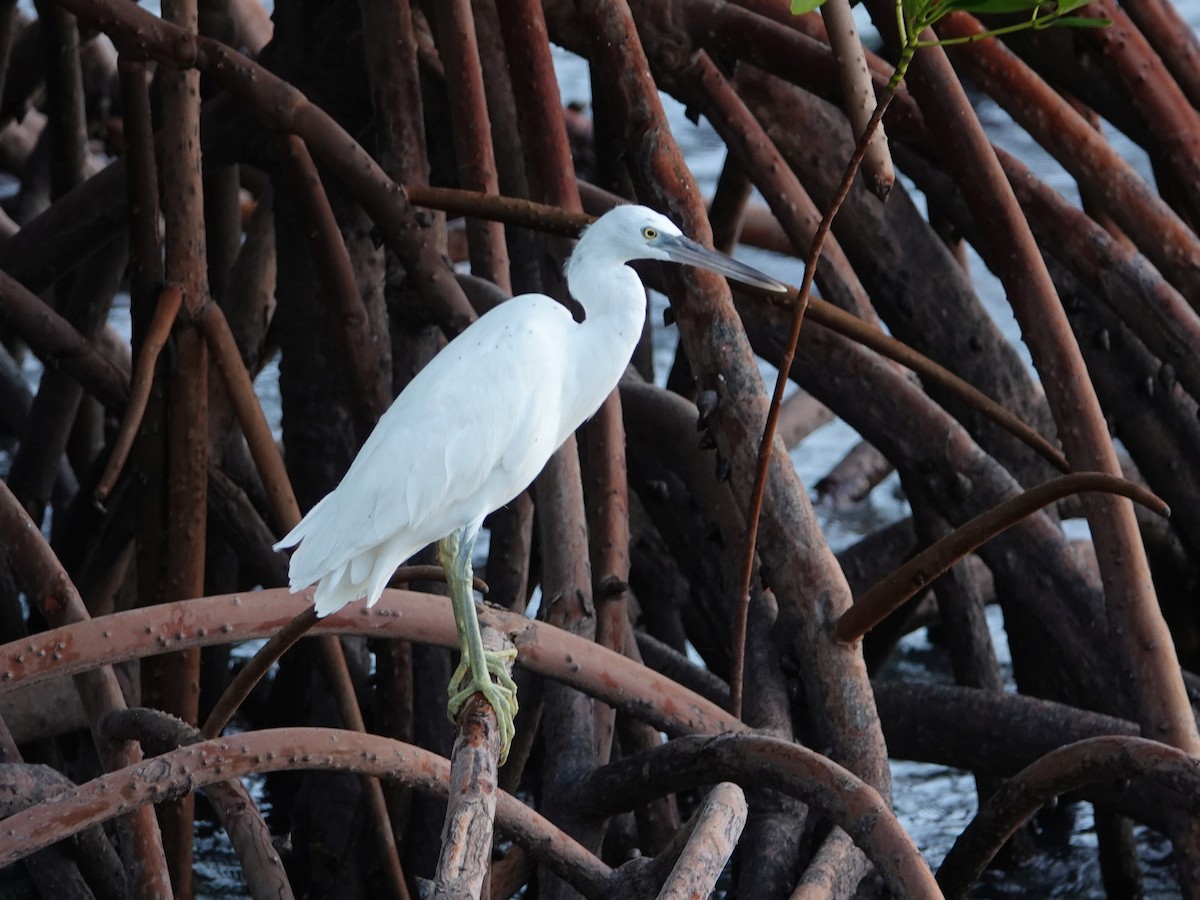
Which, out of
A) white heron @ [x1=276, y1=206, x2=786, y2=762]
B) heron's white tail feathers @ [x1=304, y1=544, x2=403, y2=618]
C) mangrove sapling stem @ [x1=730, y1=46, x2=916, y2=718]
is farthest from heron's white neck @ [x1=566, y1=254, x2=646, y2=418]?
heron's white tail feathers @ [x1=304, y1=544, x2=403, y2=618]

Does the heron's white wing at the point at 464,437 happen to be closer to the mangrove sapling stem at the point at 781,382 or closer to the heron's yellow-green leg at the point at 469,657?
the heron's yellow-green leg at the point at 469,657

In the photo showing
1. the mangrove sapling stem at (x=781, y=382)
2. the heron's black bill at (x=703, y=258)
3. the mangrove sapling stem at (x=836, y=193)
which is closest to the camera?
the mangrove sapling stem at (x=836, y=193)

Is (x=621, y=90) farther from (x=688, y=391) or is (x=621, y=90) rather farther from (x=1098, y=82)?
(x=688, y=391)

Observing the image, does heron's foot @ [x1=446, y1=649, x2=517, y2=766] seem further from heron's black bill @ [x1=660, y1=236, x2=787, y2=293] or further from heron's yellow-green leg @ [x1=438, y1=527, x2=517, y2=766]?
heron's black bill @ [x1=660, y1=236, x2=787, y2=293]

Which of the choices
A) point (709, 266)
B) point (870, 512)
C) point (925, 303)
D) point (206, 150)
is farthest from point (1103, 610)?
point (870, 512)

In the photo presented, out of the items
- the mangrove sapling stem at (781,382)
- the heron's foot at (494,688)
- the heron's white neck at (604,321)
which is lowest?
the heron's foot at (494,688)

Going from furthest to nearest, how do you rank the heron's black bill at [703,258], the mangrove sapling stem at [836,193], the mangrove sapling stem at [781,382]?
the heron's black bill at [703,258]
the mangrove sapling stem at [781,382]
the mangrove sapling stem at [836,193]

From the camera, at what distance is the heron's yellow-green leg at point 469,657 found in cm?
184

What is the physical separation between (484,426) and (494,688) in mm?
319

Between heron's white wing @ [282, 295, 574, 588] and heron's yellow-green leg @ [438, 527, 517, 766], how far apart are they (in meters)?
0.05

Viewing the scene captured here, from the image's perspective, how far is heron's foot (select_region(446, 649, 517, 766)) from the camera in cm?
183

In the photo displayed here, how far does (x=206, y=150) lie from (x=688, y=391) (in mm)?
1235

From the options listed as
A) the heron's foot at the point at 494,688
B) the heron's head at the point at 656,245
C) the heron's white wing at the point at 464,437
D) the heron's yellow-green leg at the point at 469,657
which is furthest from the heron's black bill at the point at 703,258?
the heron's foot at the point at 494,688

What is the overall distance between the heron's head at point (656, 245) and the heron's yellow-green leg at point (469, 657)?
409 mm
